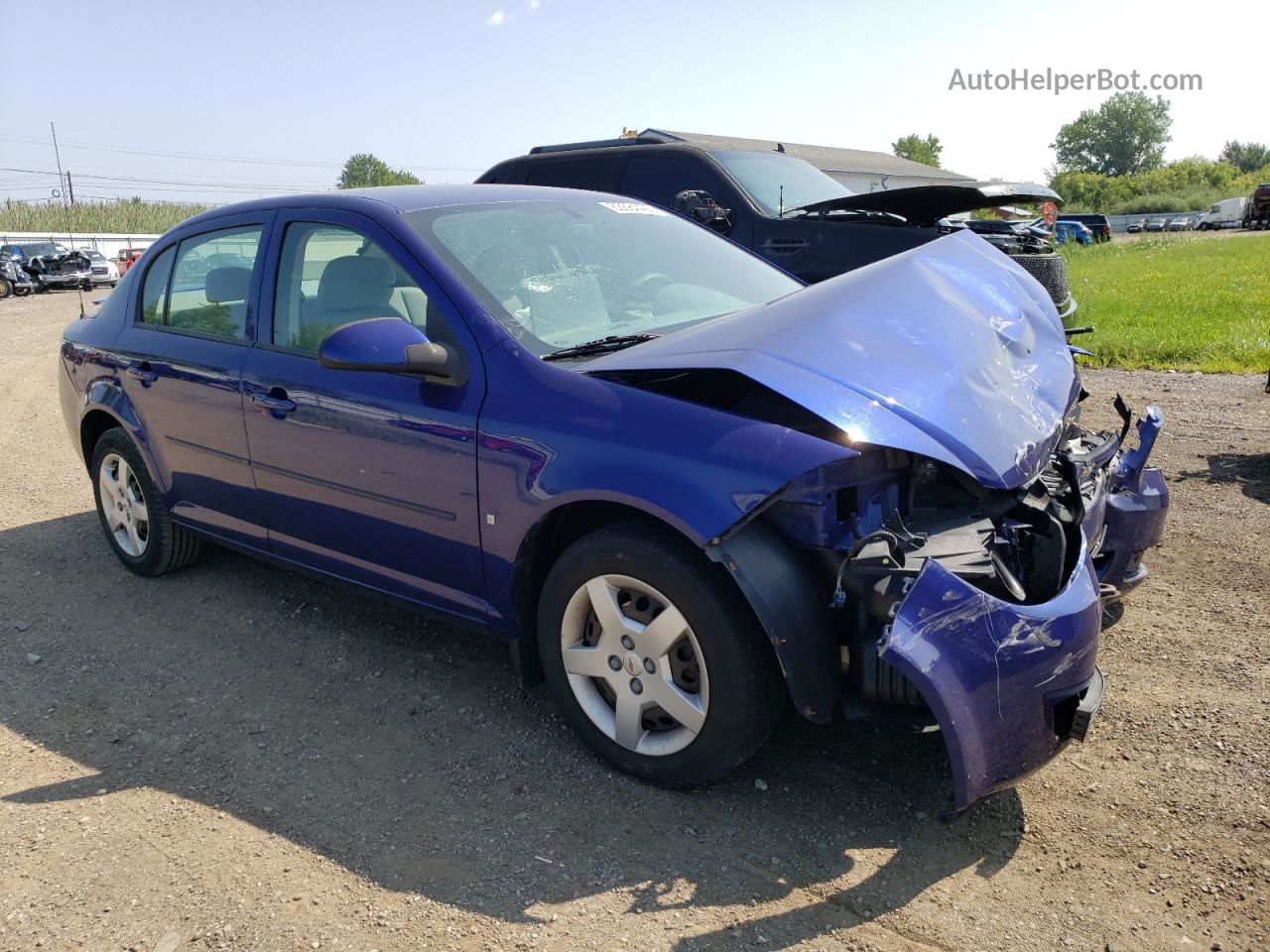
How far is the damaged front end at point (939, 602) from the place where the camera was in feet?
7.83

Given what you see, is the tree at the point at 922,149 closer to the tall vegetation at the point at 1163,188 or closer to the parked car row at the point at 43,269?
the tall vegetation at the point at 1163,188

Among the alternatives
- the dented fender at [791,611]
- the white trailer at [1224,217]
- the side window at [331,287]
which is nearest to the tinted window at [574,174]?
the side window at [331,287]

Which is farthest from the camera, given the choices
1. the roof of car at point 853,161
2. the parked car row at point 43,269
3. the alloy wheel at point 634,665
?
the parked car row at point 43,269

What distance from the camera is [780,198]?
26.8 ft

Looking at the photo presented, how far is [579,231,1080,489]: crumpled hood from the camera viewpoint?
2631 millimetres

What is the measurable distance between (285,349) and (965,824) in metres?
2.87

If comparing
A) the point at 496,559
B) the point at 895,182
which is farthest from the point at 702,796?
the point at 895,182

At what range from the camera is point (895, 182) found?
18.8 m

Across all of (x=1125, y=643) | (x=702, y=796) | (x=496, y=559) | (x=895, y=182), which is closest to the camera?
(x=702, y=796)

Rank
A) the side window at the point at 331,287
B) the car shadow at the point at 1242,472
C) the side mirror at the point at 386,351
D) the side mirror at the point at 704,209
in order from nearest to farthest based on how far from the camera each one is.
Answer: the side mirror at the point at 386,351 < the side window at the point at 331,287 < the car shadow at the point at 1242,472 < the side mirror at the point at 704,209

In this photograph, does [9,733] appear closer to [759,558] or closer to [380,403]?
[380,403]

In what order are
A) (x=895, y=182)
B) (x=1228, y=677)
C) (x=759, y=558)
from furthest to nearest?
(x=895, y=182) → (x=1228, y=677) → (x=759, y=558)

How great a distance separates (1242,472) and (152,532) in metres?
5.83

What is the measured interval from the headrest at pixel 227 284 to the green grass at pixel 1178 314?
26.5 ft
